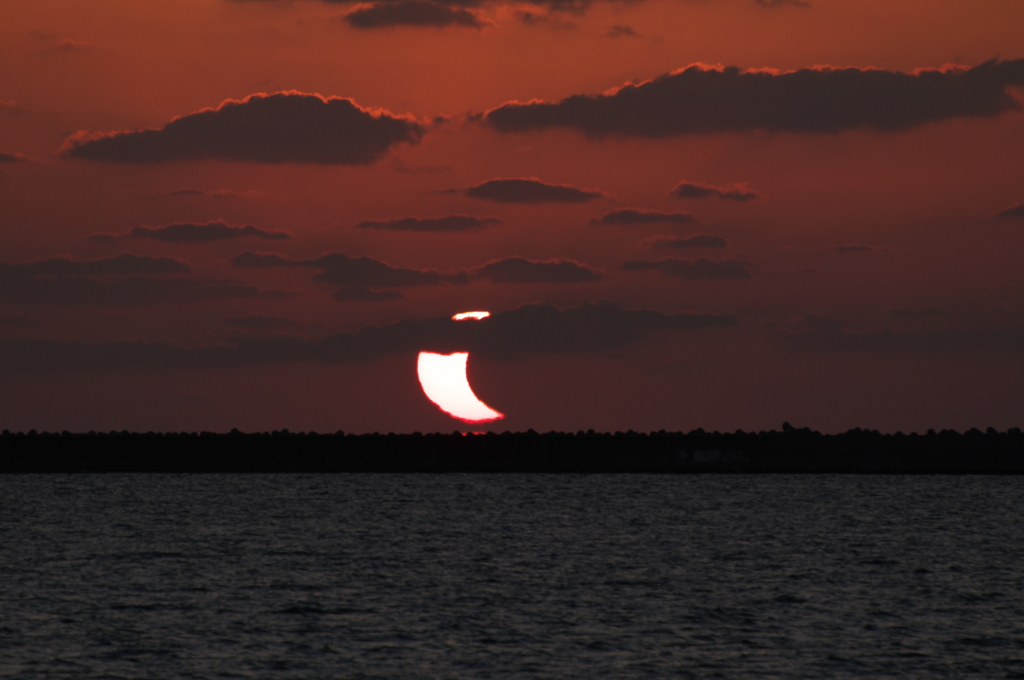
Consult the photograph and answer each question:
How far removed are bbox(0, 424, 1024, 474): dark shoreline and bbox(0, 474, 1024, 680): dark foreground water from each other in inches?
2312

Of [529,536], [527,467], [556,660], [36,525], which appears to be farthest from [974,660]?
[527,467]

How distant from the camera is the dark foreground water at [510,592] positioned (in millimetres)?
32500

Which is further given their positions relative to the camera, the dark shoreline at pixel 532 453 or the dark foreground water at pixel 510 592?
the dark shoreline at pixel 532 453

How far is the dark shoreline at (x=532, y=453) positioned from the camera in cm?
14912

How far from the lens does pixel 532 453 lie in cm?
16088

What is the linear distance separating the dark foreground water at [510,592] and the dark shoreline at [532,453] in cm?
5873

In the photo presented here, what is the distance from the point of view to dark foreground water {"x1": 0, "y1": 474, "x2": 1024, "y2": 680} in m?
32.5

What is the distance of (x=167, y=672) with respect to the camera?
30812 millimetres

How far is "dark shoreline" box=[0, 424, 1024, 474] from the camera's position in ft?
489

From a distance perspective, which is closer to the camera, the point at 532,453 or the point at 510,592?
the point at 510,592

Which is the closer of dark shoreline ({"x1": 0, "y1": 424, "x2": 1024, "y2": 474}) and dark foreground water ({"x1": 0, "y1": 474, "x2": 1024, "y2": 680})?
dark foreground water ({"x1": 0, "y1": 474, "x2": 1024, "y2": 680})

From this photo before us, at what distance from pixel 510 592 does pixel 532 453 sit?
382 ft

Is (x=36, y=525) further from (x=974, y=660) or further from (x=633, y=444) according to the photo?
(x=633, y=444)

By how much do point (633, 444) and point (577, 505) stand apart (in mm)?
67252
